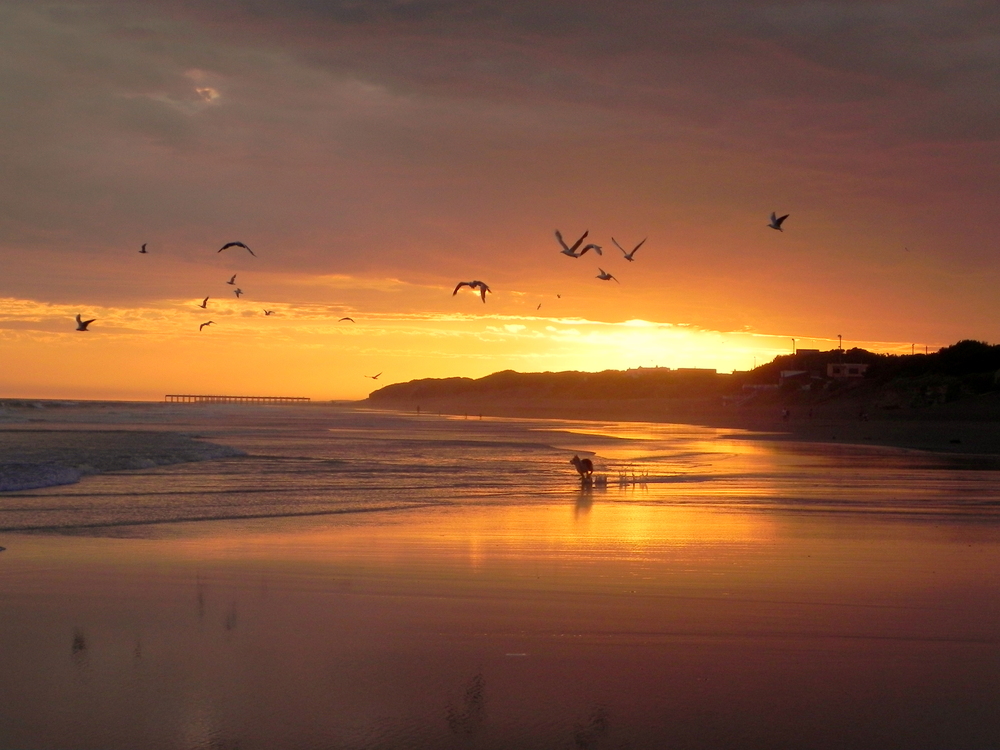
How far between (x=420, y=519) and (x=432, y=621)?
5.90 metres

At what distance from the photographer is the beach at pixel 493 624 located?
5.03m

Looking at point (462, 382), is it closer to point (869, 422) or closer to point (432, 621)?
point (869, 422)

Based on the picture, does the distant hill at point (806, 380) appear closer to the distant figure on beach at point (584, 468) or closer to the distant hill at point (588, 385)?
the distant hill at point (588, 385)

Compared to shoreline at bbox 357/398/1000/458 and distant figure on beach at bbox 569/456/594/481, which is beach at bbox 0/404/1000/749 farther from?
shoreline at bbox 357/398/1000/458

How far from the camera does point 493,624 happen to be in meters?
7.02

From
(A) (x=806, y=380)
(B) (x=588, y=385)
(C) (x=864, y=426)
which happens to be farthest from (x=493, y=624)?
(B) (x=588, y=385)

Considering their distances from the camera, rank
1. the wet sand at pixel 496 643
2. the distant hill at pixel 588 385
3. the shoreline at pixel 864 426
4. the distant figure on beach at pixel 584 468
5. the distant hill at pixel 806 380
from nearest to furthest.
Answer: the wet sand at pixel 496 643
the distant figure on beach at pixel 584 468
the shoreline at pixel 864 426
the distant hill at pixel 806 380
the distant hill at pixel 588 385

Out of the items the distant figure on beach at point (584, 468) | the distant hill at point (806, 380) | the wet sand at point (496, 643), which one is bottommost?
the wet sand at point (496, 643)

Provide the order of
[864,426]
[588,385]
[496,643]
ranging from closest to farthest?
[496,643] < [864,426] < [588,385]

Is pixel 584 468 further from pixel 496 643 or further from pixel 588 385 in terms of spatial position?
pixel 588 385

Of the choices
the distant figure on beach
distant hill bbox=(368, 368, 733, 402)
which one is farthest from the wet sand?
distant hill bbox=(368, 368, 733, 402)

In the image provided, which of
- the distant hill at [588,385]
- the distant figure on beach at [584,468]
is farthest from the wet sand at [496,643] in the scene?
the distant hill at [588,385]

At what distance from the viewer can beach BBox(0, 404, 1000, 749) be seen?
16.5ft

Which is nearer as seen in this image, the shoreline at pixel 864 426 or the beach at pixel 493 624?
the beach at pixel 493 624
